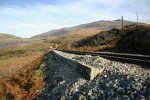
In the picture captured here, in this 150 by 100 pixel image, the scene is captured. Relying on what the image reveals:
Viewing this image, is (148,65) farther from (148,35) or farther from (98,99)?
(148,35)

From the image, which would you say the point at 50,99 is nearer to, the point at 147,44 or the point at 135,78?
the point at 135,78

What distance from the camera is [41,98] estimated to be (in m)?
5.78

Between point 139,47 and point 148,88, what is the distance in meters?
12.0

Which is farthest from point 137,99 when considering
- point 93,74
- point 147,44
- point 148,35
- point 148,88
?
point 148,35

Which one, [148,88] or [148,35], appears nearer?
[148,88]

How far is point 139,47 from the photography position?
13320 mm

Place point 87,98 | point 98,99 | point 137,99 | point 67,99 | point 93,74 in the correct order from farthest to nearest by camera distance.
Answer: point 93,74, point 67,99, point 87,98, point 98,99, point 137,99

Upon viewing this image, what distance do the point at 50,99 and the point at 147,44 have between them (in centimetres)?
1228

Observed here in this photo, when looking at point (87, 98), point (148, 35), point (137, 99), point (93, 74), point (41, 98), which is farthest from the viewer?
point (148, 35)

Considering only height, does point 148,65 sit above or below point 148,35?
below

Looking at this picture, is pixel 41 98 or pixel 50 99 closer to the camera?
pixel 50 99

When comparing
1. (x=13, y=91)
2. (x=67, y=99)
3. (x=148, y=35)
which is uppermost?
(x=148, y=35)

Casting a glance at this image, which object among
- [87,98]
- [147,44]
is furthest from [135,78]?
[147,44]

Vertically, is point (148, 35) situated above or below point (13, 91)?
above
